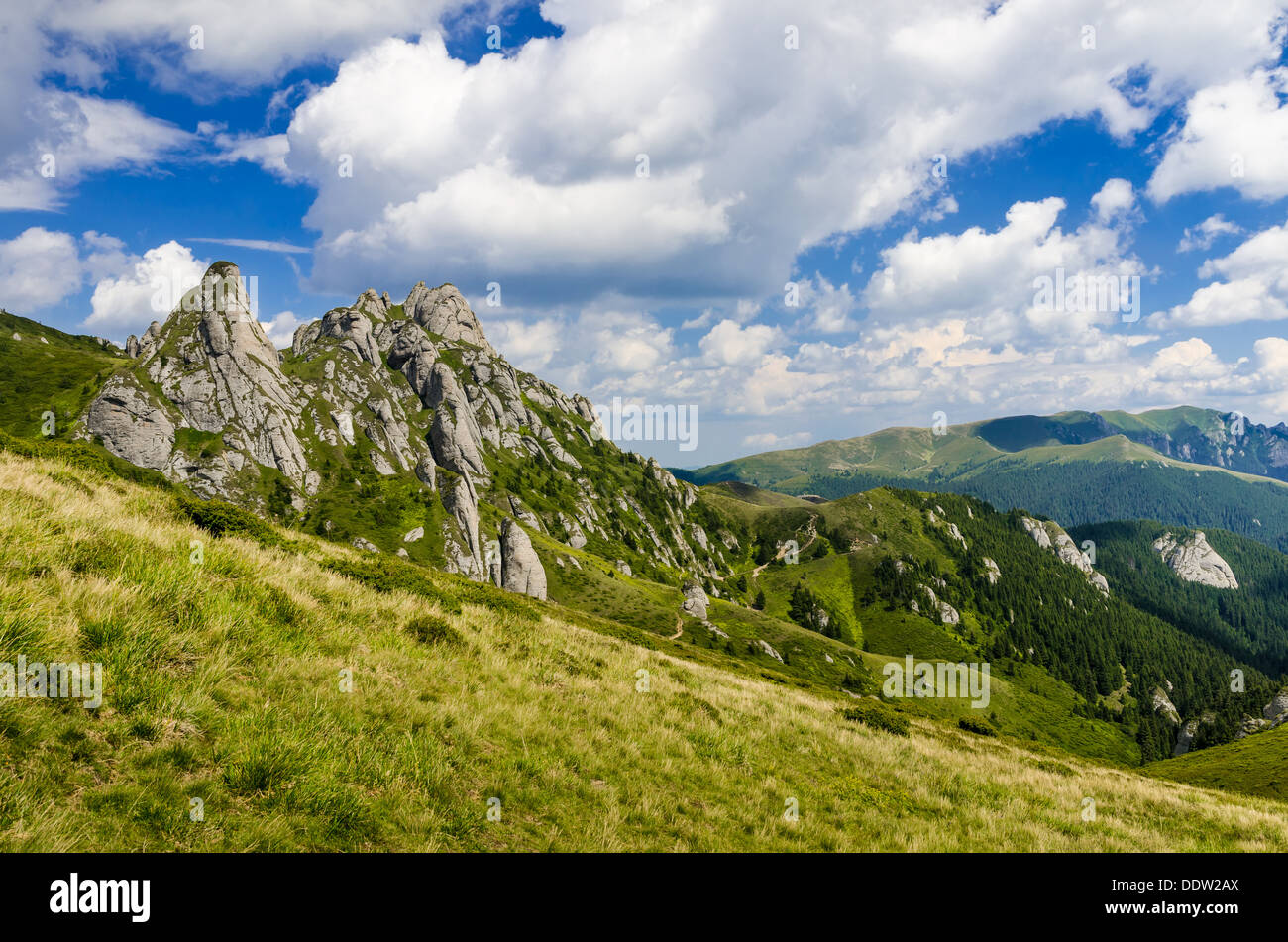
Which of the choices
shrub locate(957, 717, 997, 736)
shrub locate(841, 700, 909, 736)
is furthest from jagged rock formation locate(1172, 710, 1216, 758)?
shrub locate(841, 700, 909, 736)

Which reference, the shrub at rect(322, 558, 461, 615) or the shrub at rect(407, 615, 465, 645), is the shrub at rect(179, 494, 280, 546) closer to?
the shrub at rect(322, 558, 461, 615)

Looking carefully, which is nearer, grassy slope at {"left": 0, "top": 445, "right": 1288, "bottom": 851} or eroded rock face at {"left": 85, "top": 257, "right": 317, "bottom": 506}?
grassy slope at {"left": 0, "top": 445, "right": 1288, "bottom": 851}

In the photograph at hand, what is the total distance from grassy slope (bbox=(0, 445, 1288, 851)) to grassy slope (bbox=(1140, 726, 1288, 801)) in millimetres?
70818

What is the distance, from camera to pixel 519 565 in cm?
14488

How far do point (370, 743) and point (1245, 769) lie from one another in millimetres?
121821

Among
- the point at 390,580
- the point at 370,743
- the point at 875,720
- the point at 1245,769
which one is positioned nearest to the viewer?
the point at 370,743

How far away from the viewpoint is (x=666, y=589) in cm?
17175

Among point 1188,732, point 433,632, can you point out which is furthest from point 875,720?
point 1188,732

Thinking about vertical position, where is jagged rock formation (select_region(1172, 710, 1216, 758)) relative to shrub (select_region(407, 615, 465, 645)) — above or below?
below

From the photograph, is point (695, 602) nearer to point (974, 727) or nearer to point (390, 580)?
point (974, 727)

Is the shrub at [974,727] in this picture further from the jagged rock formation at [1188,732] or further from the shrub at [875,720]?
the jagged rock formation at [1188,732]

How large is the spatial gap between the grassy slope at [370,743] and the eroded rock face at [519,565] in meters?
130

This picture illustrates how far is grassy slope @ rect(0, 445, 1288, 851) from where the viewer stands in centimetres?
625

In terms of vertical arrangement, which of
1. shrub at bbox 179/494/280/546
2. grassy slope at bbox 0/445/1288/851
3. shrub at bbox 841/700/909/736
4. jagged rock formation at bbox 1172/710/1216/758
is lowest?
jagged rock formation at bbox 1172/710/1216/758
